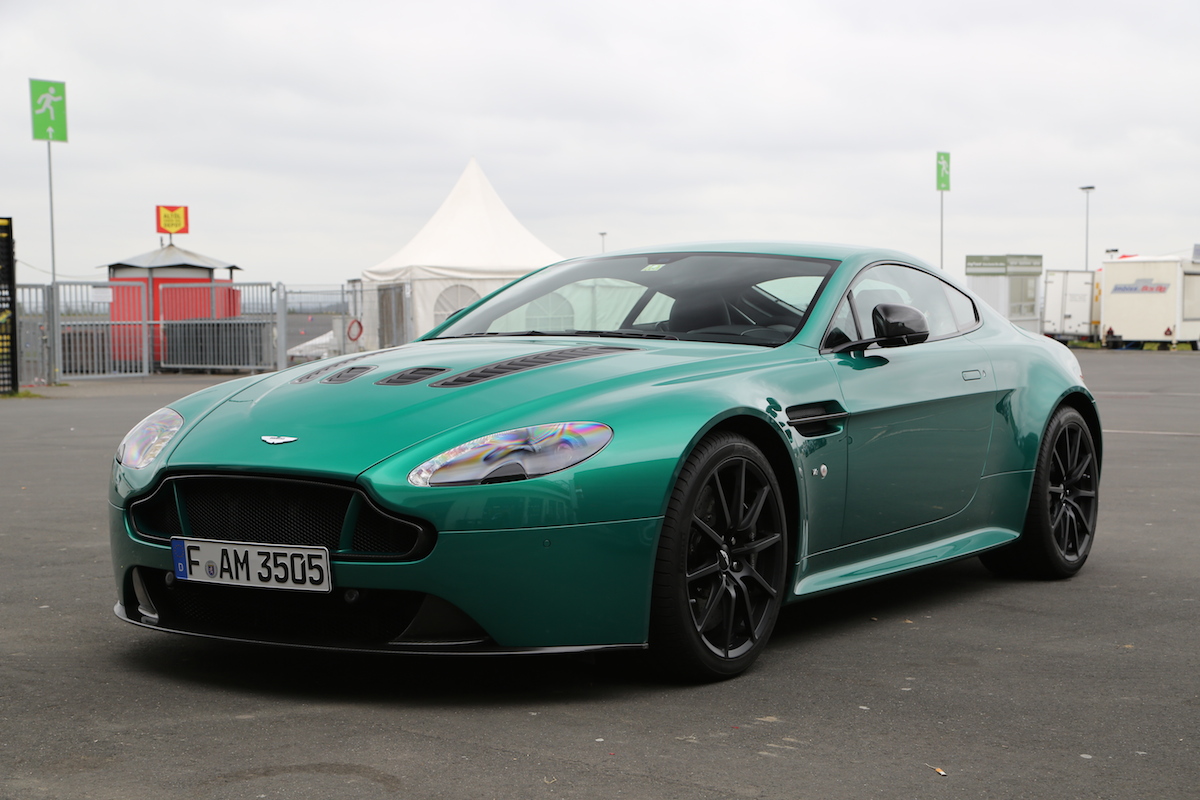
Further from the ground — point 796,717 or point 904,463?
point 904,463

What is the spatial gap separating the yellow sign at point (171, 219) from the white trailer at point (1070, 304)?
90.5ft

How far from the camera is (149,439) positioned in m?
4.07

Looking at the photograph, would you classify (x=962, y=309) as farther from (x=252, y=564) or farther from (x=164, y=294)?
(x=164, y=294)

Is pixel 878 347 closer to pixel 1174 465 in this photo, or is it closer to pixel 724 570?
pixel 724 570

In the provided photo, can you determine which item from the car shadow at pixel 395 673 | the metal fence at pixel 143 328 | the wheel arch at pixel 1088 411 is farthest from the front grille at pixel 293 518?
the metal fence at pixel 143 328

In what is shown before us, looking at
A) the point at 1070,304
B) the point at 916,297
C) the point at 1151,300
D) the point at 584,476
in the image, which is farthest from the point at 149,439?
the point at 1070,304

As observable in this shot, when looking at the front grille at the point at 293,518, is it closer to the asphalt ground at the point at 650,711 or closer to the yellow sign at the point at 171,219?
the asphalt ground at the point at 650,711

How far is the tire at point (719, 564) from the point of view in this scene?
377 centimetres

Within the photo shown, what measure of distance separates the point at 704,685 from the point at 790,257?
1819 mm

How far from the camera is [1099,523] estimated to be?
24.2ft

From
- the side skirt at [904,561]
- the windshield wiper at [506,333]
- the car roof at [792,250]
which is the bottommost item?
the side skirt at [904,561]

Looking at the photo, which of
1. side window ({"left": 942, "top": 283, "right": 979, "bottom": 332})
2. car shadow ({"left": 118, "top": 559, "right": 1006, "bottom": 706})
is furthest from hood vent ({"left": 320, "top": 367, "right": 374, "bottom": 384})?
side window ({"left": 942, "top": 283, "right": 979, "bottom": 332})

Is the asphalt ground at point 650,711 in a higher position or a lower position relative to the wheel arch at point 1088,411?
lower

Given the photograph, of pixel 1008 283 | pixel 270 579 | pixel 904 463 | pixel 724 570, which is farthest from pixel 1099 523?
pixel 1008 283
